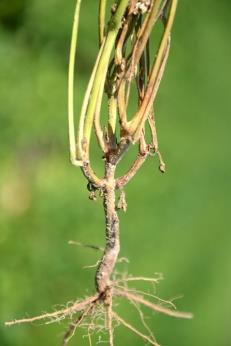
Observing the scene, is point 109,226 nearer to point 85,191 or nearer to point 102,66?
point 102,66

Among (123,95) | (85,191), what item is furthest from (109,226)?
(85,191)

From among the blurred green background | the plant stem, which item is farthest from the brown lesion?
the blurred green background

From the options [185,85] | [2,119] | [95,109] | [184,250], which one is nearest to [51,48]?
[2,119]

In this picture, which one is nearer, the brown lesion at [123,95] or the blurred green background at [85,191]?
the brown lesion at [123,95]

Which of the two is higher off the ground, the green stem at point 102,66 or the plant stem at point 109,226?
the green stem at point 102,66

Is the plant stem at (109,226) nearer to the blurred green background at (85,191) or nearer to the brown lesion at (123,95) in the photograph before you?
the brown lesion at (123,95)

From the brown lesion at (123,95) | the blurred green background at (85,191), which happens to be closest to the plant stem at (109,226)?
the brown lesion at (123,95)
